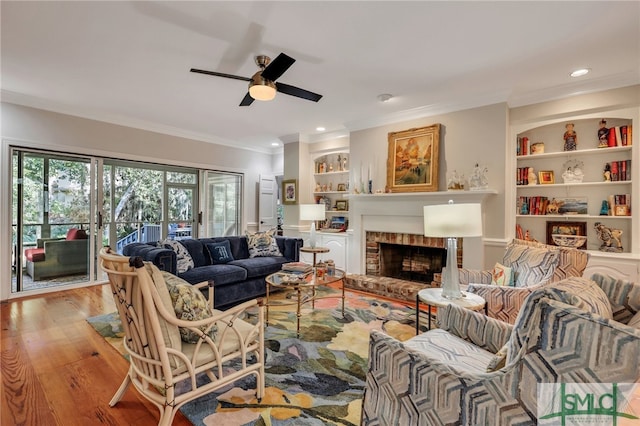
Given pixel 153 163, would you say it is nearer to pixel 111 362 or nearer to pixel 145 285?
pixel 111 362

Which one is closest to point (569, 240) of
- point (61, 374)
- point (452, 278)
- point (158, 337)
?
point (452, 278)

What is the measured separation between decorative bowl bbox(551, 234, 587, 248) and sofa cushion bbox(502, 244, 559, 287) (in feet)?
3.82

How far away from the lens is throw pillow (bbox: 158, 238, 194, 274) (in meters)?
3.45

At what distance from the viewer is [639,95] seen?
317 cm

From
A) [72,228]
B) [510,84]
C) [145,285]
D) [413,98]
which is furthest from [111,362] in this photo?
[510,84]

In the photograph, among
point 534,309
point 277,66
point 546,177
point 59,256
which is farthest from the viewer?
point 59,256

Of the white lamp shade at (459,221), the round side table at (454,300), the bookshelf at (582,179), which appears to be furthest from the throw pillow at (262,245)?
the bookshelf at (582,179)

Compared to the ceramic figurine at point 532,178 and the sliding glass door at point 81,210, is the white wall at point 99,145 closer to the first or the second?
the sliding glass door at point 81,210

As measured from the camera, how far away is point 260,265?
398 centimetres

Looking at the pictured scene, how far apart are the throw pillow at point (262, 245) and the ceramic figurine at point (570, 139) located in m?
3.96

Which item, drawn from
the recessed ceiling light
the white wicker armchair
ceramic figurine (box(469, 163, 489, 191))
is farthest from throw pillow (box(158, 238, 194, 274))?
the recessed ceiling light

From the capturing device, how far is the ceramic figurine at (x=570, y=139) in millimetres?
3580

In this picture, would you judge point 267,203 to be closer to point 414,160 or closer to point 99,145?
point 99,145

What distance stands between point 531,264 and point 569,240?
1.42 meters
